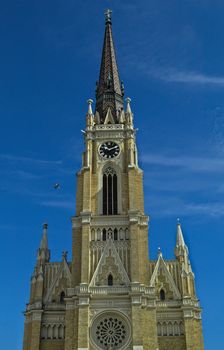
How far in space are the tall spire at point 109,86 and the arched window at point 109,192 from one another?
28.9 feet

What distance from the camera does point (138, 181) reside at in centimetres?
5881

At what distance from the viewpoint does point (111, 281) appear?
52.5 m

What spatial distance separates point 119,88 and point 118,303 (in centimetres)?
3313

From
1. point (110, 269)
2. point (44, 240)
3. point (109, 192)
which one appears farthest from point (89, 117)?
point (110, 269)

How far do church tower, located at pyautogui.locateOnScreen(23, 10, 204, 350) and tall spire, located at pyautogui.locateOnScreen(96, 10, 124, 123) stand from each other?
7658 mm

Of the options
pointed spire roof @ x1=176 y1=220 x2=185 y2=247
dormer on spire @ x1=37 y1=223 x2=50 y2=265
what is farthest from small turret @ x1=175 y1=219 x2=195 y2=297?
dormer on spire @ x1=37 y1=223 x2=50 y2=265

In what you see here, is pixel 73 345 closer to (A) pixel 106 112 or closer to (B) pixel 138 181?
(B) pixel 138 181

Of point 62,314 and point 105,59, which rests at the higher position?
point 105,59

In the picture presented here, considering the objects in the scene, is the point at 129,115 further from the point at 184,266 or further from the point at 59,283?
the point at 59,283

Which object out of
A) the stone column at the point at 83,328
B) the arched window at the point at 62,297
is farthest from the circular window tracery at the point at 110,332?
the arched window at the point at 62,297

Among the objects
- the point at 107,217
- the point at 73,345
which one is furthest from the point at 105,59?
the point at 73,345

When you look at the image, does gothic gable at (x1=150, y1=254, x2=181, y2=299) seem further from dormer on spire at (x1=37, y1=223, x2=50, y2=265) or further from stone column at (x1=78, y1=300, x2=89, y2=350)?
dormer on spire at (x1=37, y1=223, x2=50, y2=265)

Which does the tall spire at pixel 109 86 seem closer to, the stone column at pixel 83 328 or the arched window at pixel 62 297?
the arched window at pixel 62 297

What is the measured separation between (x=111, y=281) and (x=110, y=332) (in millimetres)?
5382
